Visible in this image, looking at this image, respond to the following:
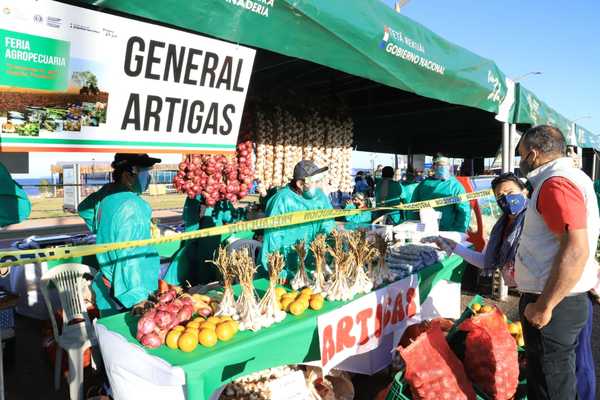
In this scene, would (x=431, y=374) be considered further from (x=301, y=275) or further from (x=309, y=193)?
(x=309, y=193)

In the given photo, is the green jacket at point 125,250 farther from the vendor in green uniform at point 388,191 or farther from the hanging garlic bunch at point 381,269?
the vendor in green uniform at point 388,191

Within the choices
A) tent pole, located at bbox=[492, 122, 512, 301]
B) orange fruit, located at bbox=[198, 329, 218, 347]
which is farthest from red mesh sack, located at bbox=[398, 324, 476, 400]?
tent pole, located at bbox=[492, 122, 512, 301]

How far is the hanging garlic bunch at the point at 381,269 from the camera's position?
9.46 ft

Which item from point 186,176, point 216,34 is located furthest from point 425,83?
point 186,176

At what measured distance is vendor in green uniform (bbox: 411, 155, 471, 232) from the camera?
494cm

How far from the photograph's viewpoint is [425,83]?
327cm

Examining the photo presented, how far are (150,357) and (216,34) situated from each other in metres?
1.61

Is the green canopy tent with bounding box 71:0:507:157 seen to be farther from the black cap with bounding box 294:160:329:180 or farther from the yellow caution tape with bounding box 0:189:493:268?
the yellow caution tape with bounding box 0:189:493:268

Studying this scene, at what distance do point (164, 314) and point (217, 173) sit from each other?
5.79 ft

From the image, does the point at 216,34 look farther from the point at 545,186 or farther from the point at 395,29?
the point at 545,186

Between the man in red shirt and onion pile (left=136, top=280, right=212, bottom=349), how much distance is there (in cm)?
191

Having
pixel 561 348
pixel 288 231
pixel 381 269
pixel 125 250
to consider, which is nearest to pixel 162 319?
pixel 125 250

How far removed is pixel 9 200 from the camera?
244 centimetres

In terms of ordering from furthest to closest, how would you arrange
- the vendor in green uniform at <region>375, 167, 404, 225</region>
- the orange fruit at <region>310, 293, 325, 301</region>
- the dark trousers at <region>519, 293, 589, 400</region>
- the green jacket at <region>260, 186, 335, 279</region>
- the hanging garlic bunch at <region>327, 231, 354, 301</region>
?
the vendor in green uniform at <region>375, 167, 404, 225</region>
the green jacket at <region>260, 186, 335, 279</region>
the hanging garlic bunch at <region>327, 231, 354, 301</region>
the orange fruit at <region>310, 293, 325, 301</region>
the dark trousers at <region>519, 293, 589, 400</region>
